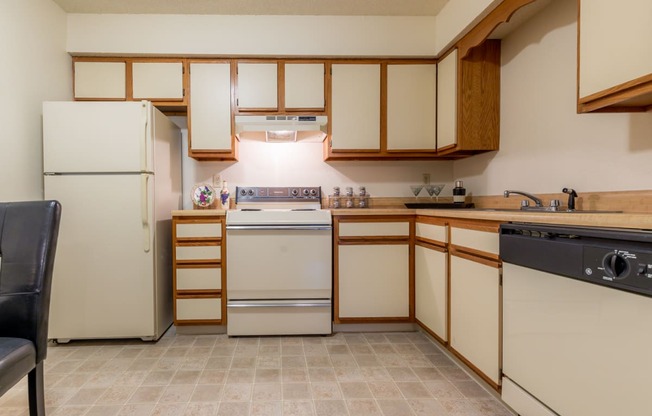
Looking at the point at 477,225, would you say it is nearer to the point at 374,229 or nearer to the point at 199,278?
the point at 374,229

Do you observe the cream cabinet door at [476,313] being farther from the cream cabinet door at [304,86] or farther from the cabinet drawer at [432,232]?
the cream cabinet door at [304,86]

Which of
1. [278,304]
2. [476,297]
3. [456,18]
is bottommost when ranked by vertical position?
[278,304]

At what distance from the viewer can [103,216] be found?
7.62 ft

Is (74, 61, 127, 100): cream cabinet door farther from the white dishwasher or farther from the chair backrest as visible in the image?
the white dishwasher

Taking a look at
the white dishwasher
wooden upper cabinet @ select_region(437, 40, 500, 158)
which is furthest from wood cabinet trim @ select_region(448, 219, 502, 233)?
wooden upper cabinet @ select_region(437, 40, 500, 158)

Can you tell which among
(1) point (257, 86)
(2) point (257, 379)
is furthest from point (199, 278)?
(1) point (257, 86)

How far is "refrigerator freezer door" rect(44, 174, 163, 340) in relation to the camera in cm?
231

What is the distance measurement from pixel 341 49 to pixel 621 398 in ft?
8.64

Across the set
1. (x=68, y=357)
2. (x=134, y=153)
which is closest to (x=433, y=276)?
(x=134, y=153)

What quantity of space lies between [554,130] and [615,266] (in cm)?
127

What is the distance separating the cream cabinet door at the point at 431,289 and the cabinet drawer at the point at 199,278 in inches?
56.8

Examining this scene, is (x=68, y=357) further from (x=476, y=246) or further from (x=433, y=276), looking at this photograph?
(x=476, y=246)

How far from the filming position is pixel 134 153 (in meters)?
2.32

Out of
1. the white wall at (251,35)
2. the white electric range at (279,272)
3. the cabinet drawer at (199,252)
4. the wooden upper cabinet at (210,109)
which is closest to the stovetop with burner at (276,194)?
the wooden upper cabinet at (210,109)
